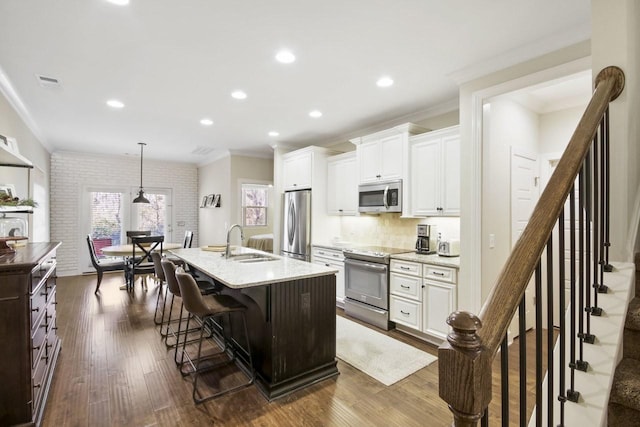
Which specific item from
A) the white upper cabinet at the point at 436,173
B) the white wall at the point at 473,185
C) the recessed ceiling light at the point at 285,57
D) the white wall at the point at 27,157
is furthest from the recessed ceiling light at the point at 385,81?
the white wall at the point at 27,157

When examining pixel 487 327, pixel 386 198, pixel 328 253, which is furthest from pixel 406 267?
pixel 487 327

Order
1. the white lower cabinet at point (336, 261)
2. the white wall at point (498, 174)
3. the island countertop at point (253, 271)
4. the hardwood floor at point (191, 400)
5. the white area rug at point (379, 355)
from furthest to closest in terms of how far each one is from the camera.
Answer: the white lower cabinet at point (336, 261)
the white wall at point (498, 174)
the white area rug at point (379, 355)
the island countertop at point (253, 271)
the hardwood floor at point (191, 400)

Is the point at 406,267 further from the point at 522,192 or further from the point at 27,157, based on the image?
the point at 27,157

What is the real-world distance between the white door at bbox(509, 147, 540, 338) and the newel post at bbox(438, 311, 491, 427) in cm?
317

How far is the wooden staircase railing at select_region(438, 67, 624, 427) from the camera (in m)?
0.64

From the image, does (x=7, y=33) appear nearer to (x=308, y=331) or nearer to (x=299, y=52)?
(x=299, y=52)

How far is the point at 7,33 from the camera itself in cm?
231

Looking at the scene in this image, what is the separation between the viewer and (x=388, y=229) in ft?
15.2

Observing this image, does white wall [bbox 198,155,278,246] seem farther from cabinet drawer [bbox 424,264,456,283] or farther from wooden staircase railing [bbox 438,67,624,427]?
wooden staircase railing [bbox 438,67,624,427]

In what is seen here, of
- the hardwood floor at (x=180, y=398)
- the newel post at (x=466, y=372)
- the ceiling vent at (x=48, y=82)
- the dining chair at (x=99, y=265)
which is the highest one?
Result: the ceiling vent at (x=48, y=82)

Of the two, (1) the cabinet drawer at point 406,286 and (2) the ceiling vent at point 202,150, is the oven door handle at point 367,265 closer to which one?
(1) the cabinet drawer at point 406,286

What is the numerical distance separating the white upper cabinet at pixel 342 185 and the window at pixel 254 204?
7.79 ft

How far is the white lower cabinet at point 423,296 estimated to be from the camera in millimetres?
3158

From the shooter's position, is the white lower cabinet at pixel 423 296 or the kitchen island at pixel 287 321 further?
the white lower cabinet at pixel 423 296
